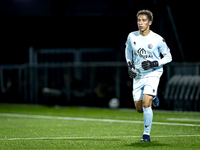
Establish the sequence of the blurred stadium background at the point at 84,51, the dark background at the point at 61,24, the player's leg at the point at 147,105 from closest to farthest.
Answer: the player's leg at the point at 147,105
the blurred stadium background at the point at 84,51
the dark background at the point at 61,24

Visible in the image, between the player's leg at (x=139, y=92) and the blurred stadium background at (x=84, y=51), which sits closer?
the player's leg at (x=139, y=92)

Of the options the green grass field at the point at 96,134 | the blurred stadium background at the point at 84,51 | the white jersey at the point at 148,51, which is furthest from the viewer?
the blurred stadium background at the point at 84,51

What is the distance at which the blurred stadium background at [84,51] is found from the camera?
16844 millimetres

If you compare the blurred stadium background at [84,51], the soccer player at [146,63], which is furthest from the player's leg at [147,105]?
the blurred stadium background at [84,51]

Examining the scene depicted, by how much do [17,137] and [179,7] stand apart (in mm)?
12325

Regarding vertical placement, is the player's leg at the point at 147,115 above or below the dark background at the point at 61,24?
below

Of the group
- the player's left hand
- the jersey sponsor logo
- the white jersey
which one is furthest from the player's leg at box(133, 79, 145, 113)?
the jersey sponsor logo

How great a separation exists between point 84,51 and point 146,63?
1690 cm

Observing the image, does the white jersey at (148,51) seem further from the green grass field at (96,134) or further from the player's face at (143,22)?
the green grass field at (96,134)

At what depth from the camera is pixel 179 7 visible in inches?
785

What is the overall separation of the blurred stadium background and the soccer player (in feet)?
24.2

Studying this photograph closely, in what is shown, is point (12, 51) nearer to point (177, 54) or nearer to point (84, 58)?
point (84, 58)

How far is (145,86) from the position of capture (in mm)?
8430

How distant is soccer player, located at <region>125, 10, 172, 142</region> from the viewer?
8.34 meters
